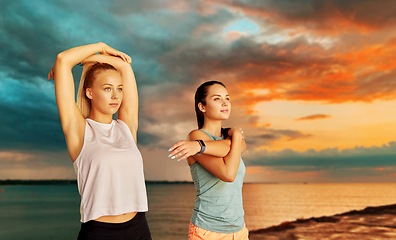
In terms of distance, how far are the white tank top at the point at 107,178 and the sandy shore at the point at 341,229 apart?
10.6m

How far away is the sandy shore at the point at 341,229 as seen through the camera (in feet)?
41.1

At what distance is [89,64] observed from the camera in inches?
98.3

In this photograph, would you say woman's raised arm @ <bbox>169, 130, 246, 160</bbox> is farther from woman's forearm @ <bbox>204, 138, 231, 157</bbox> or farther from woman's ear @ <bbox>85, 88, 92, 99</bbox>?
woman's ear @ <bbox>85, 88, 92, 99</bbox>

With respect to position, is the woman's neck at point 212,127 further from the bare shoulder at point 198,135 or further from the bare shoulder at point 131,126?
the bare shoulder at point 131,126

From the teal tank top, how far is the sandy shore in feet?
32.7

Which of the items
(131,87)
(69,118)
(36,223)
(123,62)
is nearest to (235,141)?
(131,87)

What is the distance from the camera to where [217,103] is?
280 cm

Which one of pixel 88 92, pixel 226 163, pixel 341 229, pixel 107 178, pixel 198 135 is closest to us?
pixel 107 178

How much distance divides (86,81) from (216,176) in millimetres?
1297

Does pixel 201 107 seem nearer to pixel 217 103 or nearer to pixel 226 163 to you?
pixel 217 103

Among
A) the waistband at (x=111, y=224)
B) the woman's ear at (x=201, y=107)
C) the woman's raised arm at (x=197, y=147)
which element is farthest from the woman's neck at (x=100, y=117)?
the woman's ear at (x=201, y=107)

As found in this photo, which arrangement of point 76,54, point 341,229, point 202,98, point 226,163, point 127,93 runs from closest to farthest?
point 76,54 < point 226,163 < point 127,93 < point 202,98 < point 341,229

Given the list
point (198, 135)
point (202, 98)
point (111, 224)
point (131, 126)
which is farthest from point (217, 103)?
point (111, 224)

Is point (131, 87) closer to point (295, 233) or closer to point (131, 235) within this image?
point (131, 235)
